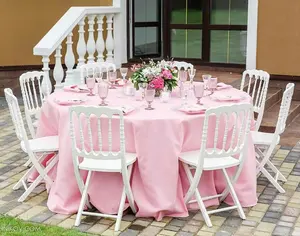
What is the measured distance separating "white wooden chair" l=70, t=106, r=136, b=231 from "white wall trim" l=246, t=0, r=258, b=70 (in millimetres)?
4417

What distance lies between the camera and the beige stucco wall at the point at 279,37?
27.7 feet

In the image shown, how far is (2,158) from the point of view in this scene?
21.4ft

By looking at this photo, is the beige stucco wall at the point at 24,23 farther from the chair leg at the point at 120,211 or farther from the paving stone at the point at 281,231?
the paving stone at the point at 281,231

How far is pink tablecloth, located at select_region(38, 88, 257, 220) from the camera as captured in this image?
472 centimetres

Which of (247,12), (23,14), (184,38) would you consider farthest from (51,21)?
(247,12)

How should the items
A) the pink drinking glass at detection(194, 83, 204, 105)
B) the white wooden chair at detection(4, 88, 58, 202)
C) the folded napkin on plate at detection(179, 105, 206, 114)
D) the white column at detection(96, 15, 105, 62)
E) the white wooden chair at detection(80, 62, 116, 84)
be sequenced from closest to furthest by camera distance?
the folded napkin on plate at detection(179, 105, 206, 114) → the white wooden chair at detection(4, 88, 58, 202) → the pink drinking glass at detection(194, 83, 204, 105) → the white wooden chair at detection(80, 62, 116, 84) → the white column at detection(96, 15, 105, 62)

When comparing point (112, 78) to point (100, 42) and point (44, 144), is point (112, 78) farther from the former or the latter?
point (100, 42)

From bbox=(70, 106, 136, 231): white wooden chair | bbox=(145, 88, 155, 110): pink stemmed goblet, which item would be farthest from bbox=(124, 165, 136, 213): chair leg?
bbox=(145, 88, 155, 110): pink stemmed goblet

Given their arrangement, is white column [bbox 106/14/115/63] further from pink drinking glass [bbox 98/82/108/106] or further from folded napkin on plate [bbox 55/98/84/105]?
pink drinking glass [bbox 98/82/108/106]

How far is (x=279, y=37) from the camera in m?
8.59

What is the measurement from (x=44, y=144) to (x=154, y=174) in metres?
1.17

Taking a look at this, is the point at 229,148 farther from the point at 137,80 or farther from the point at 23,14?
the point at 23,14

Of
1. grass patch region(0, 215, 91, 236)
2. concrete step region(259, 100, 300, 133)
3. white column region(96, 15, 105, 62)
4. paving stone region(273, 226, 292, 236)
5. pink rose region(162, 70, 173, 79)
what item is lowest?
paving stone region(273, 226, 292, 236)

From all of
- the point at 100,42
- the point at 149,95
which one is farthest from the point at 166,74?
the point at 100,42
